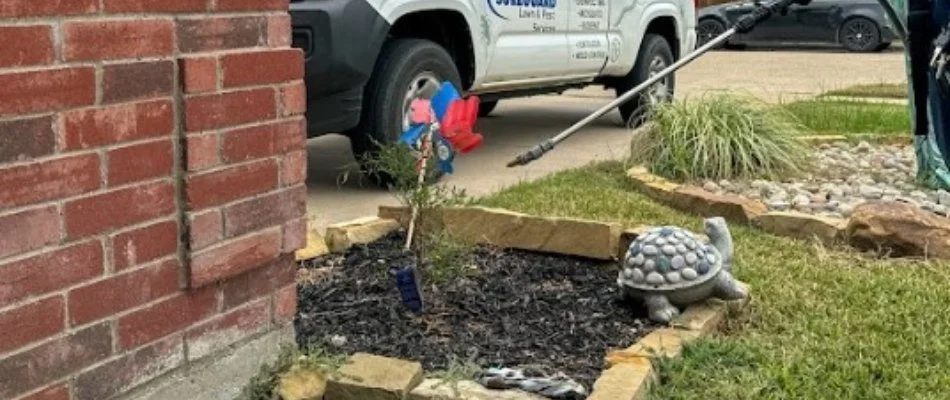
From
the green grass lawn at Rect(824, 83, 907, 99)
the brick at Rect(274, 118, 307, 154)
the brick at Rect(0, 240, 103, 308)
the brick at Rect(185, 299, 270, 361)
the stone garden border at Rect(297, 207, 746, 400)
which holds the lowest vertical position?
the green grass lawn at Rect(824, 83, 907, 99)

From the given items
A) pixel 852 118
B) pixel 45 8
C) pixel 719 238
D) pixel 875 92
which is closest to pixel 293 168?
pixel 45 8

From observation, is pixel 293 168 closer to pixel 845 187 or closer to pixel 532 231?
pixel 532 231

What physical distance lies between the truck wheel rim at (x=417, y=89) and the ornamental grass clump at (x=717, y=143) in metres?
1.23

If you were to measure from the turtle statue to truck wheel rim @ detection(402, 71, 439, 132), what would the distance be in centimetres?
298

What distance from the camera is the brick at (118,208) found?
2.27 meters

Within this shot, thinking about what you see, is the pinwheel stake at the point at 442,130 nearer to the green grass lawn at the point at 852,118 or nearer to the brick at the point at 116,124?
the brick at the point at 116,124

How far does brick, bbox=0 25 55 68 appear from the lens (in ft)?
6.79

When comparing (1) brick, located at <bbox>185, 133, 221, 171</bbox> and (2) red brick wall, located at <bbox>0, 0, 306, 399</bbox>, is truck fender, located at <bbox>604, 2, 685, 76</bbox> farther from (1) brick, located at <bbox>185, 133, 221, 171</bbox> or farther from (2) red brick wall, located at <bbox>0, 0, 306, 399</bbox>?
(1) brick, located at <bbox>185, 133, 221, 171</bbox>

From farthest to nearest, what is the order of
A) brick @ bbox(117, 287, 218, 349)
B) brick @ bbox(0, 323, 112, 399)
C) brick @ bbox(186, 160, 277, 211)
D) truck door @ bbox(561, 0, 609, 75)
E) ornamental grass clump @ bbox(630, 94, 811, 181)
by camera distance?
truck door @ bbox(561, 0, 609, 75) → ornamental grass clump @ bbox(630, 94, 811, 181) → brick @ bbox(186, 160, 277, 211) → brick @ bbox(117, 287, 218, 349) → brick @ bbox(0, 323, 112, 399)

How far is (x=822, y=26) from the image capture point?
22516 millimetres

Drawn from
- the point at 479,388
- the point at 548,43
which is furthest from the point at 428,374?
the point at 548,43

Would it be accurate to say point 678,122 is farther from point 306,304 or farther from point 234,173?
point 234,173

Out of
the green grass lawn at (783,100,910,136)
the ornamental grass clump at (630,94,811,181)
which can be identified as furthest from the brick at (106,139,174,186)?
the green grass lawn at (783,100,910,136)

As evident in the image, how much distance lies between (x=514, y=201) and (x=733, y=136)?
1.58 metres
